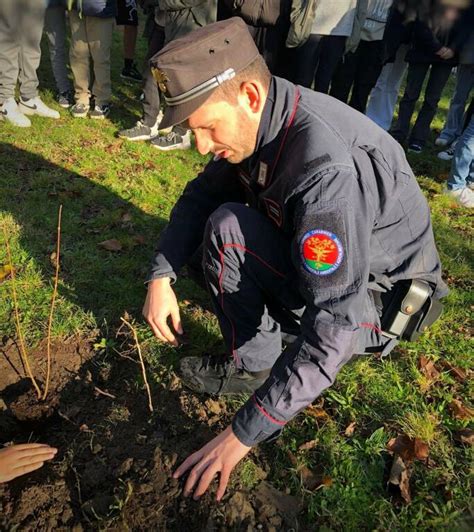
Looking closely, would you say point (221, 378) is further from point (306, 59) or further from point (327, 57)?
point (327, 57)

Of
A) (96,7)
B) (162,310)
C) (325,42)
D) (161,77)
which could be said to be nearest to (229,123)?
(161,77)

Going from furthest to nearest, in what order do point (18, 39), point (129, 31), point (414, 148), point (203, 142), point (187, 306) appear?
point (129, 31), point (414, 148), point (18, 39), point (187, 306), point (203, 142)

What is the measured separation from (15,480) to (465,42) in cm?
535

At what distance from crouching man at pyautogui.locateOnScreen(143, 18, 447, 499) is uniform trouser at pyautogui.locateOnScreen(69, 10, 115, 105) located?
3.51 meters

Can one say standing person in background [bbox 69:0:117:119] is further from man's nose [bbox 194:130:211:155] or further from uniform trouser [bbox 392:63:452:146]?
man's nose [bbox 194:130:211:155]

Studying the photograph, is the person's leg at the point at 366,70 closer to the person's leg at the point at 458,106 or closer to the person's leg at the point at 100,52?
the person's leg at the point at 458,106

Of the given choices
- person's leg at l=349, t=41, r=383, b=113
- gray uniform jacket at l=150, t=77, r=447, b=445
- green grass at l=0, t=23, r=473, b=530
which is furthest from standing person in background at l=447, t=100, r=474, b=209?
gray uniform jacket at l=150, t=77, r=447, b=445

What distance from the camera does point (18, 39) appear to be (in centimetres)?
489

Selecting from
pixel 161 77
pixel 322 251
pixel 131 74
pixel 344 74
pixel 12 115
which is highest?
pixel 161 77

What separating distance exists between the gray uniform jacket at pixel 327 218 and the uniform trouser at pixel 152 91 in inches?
124

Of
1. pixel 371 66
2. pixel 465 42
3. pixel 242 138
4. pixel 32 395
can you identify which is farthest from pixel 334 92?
pixel 32 395

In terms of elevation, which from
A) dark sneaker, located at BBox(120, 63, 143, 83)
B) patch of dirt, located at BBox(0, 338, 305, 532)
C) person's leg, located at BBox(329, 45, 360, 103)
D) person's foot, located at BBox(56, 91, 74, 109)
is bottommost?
dark sneaker, located at BBox(120, 63, 143, 83)

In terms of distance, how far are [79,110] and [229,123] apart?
13.8ft

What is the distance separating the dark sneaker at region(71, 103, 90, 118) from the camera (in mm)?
5434
